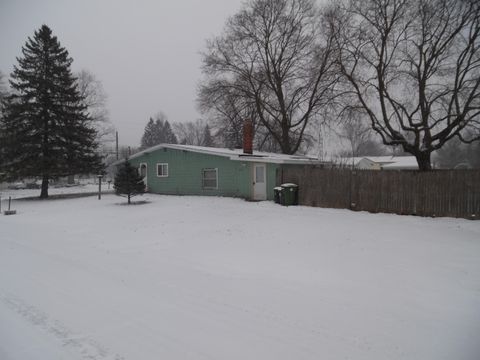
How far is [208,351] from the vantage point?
3307 mm

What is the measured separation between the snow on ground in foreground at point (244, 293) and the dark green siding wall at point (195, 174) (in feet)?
25.0

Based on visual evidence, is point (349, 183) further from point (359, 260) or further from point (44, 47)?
point (44, 47)

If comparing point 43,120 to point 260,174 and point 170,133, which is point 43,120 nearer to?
point 260,174

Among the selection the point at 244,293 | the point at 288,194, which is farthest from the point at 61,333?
the point at 288,194

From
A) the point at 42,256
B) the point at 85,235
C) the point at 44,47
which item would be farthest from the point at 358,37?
the point at 44,47

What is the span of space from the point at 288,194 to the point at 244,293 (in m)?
10.5

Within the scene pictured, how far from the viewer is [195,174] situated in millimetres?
19312

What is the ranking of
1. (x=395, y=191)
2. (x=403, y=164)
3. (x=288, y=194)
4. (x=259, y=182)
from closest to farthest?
(x=395, y=191), (x=288, y=194), (x=259, y=182), (x=403, y=164)

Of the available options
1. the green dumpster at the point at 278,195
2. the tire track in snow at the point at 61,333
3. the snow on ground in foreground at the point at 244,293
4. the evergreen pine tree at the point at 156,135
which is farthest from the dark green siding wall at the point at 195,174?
the evergreen pine tree at the point at 156,135

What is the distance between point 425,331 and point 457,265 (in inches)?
135

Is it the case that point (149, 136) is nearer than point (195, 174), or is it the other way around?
point (195, 174)

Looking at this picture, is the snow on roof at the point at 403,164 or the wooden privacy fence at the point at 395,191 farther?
the snow on roof at the point at 403,164

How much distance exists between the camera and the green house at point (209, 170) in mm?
17344

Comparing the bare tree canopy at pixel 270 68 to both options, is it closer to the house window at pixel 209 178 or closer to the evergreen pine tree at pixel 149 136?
the house window at pixel 209 178
